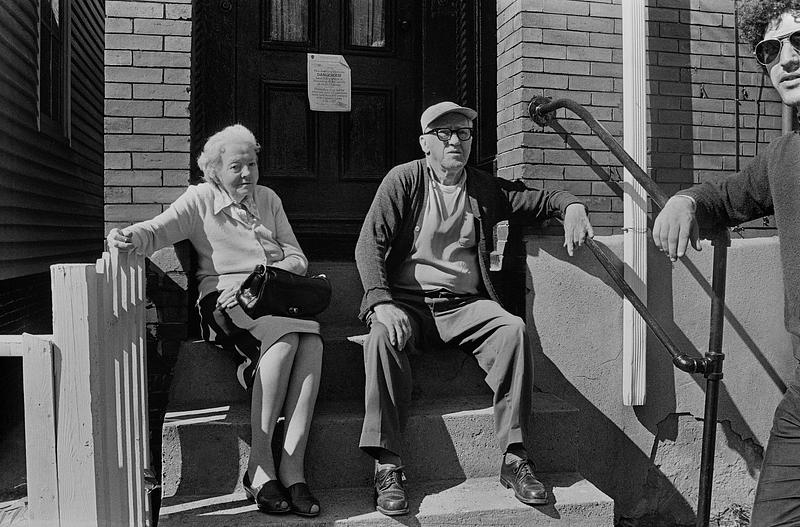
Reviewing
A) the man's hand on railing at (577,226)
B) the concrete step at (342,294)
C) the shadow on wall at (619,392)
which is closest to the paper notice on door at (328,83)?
the concrete step at (342,294)

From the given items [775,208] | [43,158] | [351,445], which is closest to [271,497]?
[351,445]

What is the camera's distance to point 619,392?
13.0 ft

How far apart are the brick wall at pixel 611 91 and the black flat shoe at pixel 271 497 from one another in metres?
2.00

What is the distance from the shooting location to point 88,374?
2.02m

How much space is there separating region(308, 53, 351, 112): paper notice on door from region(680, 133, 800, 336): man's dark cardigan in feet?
9.62

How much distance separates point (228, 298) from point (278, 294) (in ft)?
0.73

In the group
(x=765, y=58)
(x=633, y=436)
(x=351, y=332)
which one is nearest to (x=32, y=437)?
(x=351, y=332)

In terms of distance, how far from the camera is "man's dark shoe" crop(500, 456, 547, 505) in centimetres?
291

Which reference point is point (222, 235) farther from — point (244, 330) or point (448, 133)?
point (448, 133)

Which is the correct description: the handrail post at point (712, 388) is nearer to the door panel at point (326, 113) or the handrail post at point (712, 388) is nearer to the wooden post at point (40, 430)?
the wooden post at point (40, 430)

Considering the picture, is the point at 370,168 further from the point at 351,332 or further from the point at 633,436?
the point at 633,436

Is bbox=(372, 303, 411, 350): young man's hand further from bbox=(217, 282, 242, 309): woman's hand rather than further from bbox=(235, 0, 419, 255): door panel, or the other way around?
bbox=(235, 0, 419, 255): door panel

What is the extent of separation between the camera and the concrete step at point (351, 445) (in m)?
2.98

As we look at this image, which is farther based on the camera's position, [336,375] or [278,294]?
[336,375]
